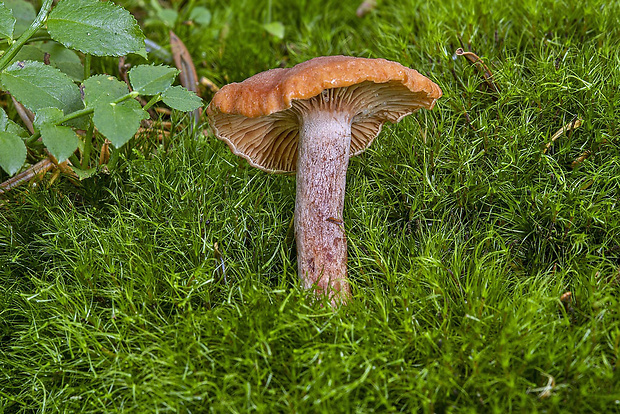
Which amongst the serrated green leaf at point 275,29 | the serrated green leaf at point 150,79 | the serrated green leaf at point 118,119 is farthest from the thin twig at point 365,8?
the serrated green leaf at point 118,119

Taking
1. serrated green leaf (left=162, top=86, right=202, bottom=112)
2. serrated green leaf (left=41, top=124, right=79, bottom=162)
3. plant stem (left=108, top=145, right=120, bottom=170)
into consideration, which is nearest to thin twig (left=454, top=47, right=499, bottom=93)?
serrated green leaf (left=162, top=86, right=202, bottom=112)

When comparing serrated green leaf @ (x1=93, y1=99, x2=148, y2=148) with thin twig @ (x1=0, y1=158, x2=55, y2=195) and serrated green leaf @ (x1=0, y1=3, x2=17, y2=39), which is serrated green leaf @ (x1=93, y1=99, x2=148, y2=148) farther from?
thin twig @ (x1=0, y1=158, x2=55, y2=195)

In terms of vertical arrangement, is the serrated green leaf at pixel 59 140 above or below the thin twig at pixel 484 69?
below

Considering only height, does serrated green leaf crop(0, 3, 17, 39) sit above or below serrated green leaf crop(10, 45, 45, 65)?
above

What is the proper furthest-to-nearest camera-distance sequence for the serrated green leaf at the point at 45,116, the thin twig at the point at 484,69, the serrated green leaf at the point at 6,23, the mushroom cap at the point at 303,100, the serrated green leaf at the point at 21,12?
the serrated green leaf at the point at 21,12, the thin twig at the point at 484,69, the serrated green leaf at the point at 6,23, the serrated green leaf at the point at 45,116, the mushroom cap at the point at 303,100

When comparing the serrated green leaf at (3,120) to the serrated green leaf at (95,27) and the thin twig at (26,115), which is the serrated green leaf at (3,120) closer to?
the serrated green leaf at (95,27)

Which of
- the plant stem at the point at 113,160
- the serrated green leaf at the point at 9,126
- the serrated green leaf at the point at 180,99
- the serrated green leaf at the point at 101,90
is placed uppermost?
the serrated green leaf at the point at 101,90

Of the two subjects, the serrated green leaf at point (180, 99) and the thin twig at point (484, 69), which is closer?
the serrated green leaf at point (180, 99)
